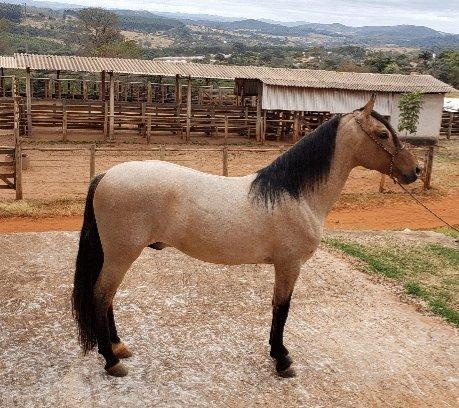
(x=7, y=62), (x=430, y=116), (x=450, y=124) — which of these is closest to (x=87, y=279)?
(x=7, y=62)

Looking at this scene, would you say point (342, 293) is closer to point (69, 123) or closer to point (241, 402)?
point (241, 402)

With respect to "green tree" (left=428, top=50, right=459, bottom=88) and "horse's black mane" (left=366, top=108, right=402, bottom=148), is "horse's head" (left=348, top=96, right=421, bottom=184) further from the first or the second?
"green tree" (left=428, top=50, right=459, bottom=88)

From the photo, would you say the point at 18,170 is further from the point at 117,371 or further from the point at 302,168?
the point at 302,168

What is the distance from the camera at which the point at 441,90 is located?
74.3ft

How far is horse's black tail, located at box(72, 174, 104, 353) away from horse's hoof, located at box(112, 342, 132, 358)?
23 centimetres

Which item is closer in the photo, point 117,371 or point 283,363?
point 117,371

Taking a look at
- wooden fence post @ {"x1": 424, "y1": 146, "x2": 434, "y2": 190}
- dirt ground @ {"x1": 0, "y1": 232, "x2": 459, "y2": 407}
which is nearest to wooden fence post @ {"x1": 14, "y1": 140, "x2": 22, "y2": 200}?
dirt ground @ {"x1": 0, "y1": 232, "x2": 459, "y2": 407}

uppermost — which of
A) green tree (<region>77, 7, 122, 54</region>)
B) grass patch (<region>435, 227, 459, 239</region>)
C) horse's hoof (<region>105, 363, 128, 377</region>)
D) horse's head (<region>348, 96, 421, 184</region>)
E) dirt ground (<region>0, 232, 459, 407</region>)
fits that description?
green tree (<region>77, 7, 122, 54</region>)

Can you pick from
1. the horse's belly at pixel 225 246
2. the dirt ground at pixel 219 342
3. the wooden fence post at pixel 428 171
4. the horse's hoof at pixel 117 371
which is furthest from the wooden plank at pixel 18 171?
the wooden fence post at pixel 428 171

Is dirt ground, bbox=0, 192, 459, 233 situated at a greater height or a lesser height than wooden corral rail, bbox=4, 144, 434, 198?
lesser

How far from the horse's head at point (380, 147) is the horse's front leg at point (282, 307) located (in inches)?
41.0

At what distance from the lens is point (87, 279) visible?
169 inches

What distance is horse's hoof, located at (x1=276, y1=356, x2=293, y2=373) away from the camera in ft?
14.5

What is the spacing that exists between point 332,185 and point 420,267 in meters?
3.76
